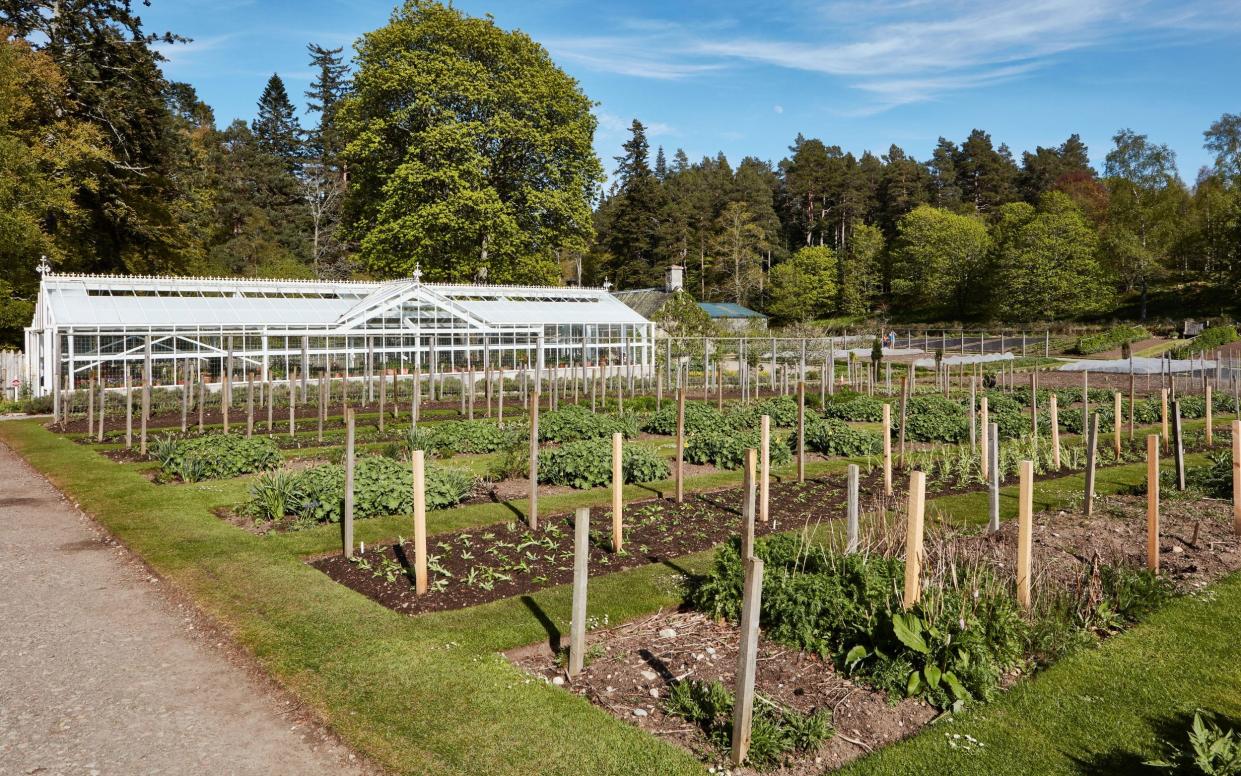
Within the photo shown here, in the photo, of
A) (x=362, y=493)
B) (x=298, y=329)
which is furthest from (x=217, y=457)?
(x=298, y=329)

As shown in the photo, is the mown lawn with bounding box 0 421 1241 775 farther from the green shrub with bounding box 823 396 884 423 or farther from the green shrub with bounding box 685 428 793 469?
the green shrub with bounding box 823 396 884 423

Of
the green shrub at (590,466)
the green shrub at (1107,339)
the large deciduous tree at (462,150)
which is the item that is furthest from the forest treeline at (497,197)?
the green shrub at (590,466)

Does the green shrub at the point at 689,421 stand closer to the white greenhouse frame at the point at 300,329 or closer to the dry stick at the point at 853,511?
the white greenhouse frame at the point at 300,329

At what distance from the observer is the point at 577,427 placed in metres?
16.9

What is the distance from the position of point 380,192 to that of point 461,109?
5500 mm

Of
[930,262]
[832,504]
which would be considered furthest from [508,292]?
[930,262]

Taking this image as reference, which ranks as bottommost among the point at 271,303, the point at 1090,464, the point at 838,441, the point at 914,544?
the point at 838,441

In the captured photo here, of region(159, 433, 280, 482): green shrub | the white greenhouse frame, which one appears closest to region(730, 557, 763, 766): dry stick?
region(159, 433, 280, 482): green shrub

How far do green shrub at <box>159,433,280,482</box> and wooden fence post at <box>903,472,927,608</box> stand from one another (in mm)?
11227

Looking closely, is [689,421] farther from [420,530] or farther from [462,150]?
[462,150]

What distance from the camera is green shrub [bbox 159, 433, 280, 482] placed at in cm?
1332

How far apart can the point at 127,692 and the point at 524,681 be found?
2.78 metres

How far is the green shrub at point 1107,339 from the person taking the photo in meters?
46.8

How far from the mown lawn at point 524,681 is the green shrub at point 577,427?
24.8 ft
